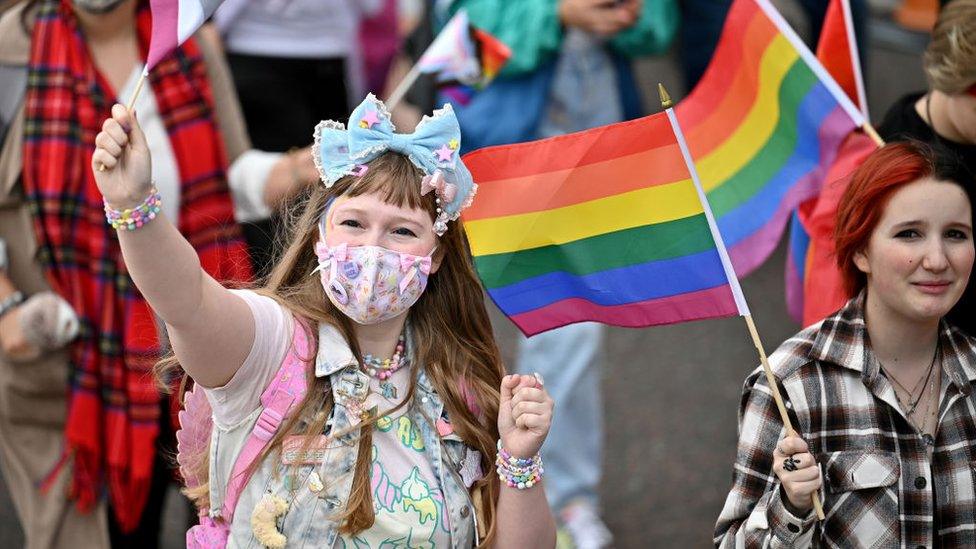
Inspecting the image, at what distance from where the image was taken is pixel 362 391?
3117mm

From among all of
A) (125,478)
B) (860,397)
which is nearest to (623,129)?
(860,397)

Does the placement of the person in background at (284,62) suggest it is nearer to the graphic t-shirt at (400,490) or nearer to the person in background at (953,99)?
the person in background at (953,99)

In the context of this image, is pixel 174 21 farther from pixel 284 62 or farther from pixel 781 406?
pixel 284 62

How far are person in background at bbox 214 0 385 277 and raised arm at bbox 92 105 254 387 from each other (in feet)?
8.81

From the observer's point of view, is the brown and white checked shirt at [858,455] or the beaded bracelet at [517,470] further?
the brown and white checked shirt at [858,455]

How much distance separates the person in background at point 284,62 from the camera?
5656mm

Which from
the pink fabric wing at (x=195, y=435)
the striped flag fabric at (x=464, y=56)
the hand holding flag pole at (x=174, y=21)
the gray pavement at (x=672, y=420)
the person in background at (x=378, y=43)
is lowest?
the gray pavement at (x=672, y=420)

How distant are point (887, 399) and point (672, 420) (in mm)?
3285

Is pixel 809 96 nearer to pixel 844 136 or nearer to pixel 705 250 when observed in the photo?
pixel 844 136

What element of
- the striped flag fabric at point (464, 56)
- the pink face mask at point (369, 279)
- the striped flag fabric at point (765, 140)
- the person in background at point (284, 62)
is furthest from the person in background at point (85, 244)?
the pink face mask at point (369, 279)

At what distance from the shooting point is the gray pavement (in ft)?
18.7

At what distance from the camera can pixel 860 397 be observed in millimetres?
3225

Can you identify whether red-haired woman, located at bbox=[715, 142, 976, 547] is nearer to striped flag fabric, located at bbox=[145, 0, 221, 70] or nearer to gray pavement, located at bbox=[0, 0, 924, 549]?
striped flag fabric, located at bbox=[145, 0, 221, 70]

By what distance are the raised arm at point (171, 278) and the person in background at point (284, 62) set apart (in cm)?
268
